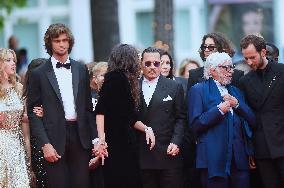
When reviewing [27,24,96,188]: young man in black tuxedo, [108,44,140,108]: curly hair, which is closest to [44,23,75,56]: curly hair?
[27,24,96,188]: young man in black tuxedo

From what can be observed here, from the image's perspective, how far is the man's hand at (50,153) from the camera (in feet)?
32.9

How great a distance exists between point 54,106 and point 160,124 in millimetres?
1238

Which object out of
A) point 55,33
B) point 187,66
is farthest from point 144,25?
point 55,33

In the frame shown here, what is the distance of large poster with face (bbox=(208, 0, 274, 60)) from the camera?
2070 centimetres

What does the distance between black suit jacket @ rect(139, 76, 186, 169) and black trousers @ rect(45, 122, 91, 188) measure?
712mm

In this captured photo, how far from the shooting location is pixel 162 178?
1052cm

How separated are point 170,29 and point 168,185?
581 cm

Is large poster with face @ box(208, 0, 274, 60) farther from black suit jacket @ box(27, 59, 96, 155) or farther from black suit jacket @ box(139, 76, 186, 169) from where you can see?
black suit jacket @ box(27, 59, 96, 155)

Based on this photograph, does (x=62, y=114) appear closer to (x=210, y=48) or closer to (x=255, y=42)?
(x=210, y=48)

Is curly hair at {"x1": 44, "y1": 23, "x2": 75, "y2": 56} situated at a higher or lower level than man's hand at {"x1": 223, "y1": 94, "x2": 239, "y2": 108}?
higher

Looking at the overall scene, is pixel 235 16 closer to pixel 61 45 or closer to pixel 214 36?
pixel 214 36

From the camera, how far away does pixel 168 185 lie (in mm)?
10477

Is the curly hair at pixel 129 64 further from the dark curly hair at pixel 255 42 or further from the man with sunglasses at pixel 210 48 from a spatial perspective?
the dark curly hair at pixel 255 42

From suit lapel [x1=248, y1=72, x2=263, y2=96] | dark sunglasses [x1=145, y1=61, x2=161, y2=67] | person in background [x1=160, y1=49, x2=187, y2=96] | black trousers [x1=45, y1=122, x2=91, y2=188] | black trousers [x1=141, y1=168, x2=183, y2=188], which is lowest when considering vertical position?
black trousers [x1=141, y1=168, x2=183, y2=188]
